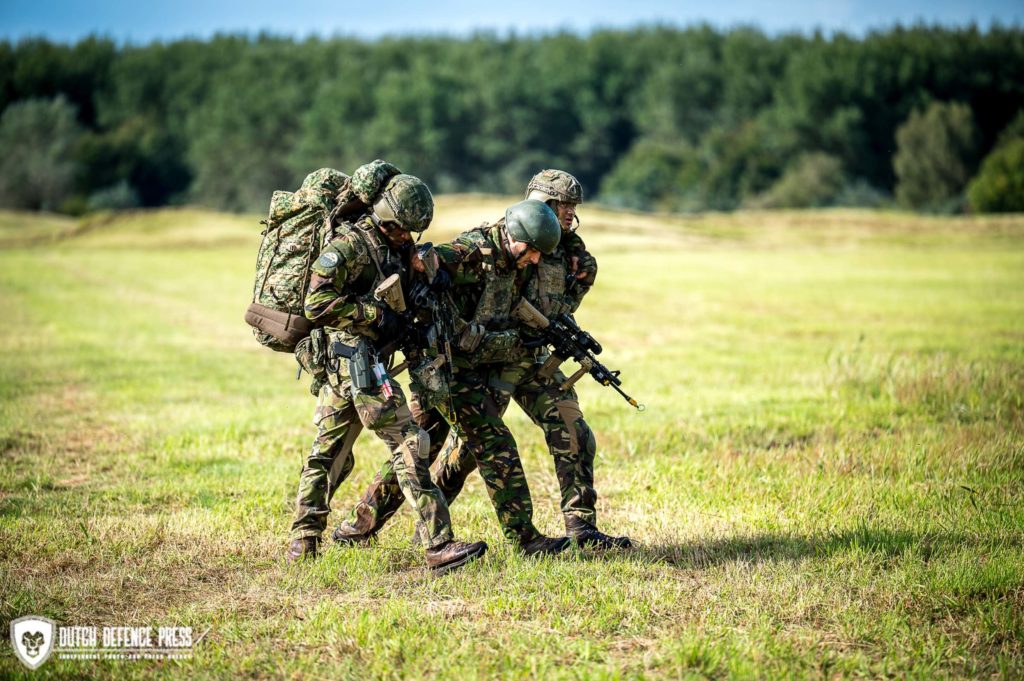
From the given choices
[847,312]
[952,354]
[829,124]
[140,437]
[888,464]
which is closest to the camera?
Result: [888,464]

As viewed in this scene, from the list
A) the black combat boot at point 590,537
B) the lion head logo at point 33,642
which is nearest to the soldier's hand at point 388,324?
the black combat boot at point 590,537

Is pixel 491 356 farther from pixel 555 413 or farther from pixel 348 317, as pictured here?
pixel 348 317

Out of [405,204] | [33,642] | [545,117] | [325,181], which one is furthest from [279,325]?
[545,117]

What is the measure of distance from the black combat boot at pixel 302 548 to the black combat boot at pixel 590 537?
5.66ft

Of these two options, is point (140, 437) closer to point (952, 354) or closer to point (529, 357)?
point (529, 357)

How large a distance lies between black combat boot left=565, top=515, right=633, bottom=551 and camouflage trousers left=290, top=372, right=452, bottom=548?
1037 millimetres

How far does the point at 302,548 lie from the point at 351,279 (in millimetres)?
1847

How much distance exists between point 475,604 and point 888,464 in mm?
5041

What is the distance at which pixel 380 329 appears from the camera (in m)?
6.91

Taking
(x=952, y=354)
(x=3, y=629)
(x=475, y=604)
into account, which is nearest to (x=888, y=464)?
(x=475, y=604)

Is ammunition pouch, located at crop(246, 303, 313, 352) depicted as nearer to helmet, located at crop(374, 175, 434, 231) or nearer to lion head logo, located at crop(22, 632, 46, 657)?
helmet, located at crop(374, 175, 434, 231)

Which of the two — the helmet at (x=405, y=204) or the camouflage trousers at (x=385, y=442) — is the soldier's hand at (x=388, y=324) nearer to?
the camouflage trousers at (x=385, y=442)

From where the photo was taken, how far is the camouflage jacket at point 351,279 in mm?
6629

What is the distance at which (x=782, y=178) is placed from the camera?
89.2m
